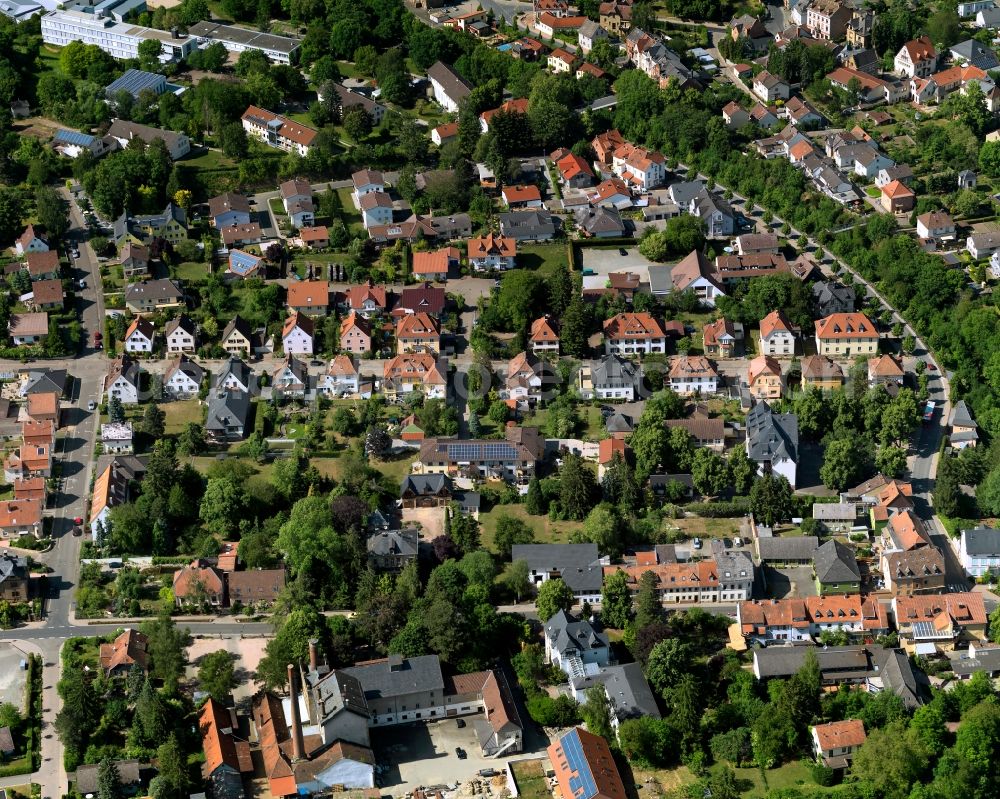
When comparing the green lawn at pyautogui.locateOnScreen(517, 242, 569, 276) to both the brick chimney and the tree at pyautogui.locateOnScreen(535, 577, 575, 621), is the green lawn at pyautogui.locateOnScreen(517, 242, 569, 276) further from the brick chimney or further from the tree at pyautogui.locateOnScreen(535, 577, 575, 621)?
the brick chimney

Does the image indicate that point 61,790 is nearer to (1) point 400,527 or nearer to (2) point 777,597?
(1) point 400,527

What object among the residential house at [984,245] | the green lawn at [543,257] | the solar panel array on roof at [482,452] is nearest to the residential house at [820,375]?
the residential house at [984,245]

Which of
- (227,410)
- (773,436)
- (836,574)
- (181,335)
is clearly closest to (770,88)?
(773,436)

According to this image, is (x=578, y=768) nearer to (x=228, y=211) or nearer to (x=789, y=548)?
(x=789, y=548)

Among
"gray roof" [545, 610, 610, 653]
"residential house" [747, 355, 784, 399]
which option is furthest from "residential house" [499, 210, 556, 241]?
"gray roof" [545, 610, 610, 653]

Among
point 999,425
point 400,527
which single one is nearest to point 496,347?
point 400,527
